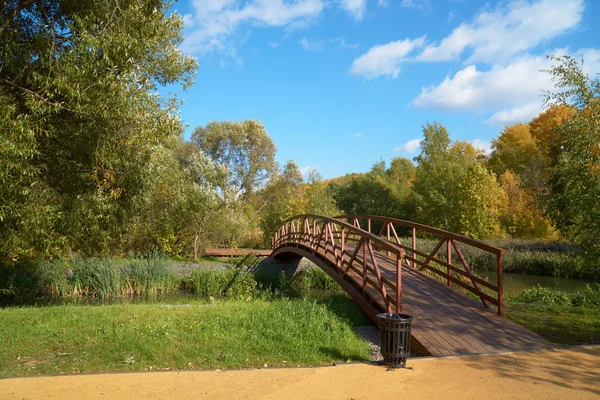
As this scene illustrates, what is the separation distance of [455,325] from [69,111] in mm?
7896

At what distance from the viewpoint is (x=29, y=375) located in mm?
5699

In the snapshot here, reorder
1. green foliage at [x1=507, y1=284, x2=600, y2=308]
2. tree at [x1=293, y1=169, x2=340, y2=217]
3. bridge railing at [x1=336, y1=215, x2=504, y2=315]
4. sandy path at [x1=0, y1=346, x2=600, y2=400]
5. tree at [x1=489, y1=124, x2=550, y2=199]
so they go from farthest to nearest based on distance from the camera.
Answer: tree at [x1=489, y1=124, x2=550, y2=199], tree at [x1=293, y1=169, x2=340, y2=217], green foliage at [x1=507, y1=284, x2=600, y2=308], bridge railing at [x1=336, y1=215, x2=504, y2=315], sandy path at [x1=0, y1=346, x2=600, y2=400]

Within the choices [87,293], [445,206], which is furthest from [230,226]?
[445,206]

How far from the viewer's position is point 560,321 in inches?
342

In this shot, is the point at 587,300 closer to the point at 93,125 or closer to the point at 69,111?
the point at 93,125

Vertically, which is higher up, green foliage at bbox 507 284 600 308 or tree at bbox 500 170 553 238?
tree at bbox 500 170 553 238

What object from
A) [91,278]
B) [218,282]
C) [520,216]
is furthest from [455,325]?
[520,216]

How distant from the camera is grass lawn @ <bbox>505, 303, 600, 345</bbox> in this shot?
7600 millimetres

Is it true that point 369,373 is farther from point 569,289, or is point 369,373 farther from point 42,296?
point 569,289

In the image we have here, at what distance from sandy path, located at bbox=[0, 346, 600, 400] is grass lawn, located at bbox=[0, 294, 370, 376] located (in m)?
0.46

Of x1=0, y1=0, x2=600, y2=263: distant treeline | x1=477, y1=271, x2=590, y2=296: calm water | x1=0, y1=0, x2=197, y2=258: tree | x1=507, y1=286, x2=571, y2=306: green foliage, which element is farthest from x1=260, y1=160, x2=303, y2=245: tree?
x1=0, y1=0, x2=197, y2=258: tree

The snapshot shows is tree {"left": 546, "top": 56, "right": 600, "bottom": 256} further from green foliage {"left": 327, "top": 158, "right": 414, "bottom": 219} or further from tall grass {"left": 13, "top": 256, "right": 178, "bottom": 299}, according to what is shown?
green foliage {"left": 327, "top": 158, "right": 414, "bottom": 219}

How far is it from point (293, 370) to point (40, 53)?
6823 mm

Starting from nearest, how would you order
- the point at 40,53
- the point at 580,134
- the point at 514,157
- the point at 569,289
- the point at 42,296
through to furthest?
the point at 40,53 → the point at 580,134 → the point at 42,296 → the point at 569,289 → the point at 514,157
